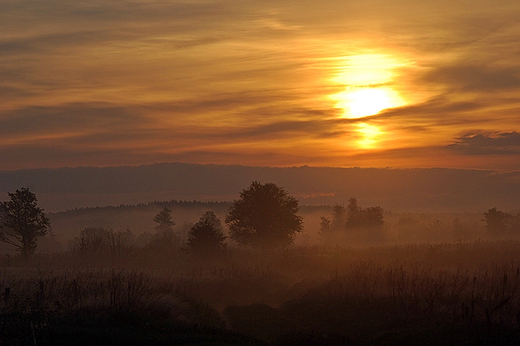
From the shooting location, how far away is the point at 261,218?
56438 millimetres

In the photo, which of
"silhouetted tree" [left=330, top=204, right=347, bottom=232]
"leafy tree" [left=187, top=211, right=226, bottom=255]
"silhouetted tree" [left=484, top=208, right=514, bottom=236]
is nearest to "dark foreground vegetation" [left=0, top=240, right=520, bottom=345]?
"leafy tree" [left=187, top=211, right=226, bottom=255]

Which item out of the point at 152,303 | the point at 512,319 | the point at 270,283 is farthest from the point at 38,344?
Answer: the point at 270,283

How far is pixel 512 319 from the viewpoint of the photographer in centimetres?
1917

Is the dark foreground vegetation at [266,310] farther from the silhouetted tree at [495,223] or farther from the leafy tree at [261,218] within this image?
the silhouetted tree at [495,223]

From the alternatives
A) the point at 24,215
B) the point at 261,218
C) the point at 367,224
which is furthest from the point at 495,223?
the point at 24,215

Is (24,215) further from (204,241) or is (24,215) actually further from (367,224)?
(367,224)

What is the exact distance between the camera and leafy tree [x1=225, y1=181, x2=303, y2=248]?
5641 centimetres

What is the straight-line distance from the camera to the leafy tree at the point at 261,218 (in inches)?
2221

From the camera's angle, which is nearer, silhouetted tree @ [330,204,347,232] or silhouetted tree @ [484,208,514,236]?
silhouetted tree @ [484,208,514,236]

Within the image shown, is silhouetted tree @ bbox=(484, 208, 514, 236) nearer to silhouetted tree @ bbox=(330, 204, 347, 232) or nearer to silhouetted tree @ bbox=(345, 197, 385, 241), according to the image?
silhouetted tree @ bbox=(345, 197, 385, 241)

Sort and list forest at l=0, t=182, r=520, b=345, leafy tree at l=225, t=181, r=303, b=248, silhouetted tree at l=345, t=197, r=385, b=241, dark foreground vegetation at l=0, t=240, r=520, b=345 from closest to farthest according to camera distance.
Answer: dark foreground vegetation at l=0, t=240, r=520, b=345, forest at l=0, t=182, r=520, b=345, leafy tree at l=225, t=181, r=303, b=248, silhouetted tree at l=345, t=197, r=385, b=241

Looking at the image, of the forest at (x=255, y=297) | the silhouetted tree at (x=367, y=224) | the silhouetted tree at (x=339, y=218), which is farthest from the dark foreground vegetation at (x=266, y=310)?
the silhouetted tree at (x=339, y=218)

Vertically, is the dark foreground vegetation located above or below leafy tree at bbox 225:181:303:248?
below

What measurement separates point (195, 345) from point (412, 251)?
33.6 metres
